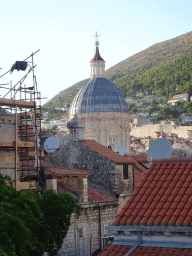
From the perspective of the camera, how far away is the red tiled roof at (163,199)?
13.1 metres

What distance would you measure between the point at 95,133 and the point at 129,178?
28.3m

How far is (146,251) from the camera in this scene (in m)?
13.2

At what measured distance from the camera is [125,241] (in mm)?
13906

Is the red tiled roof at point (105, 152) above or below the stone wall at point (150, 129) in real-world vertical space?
below

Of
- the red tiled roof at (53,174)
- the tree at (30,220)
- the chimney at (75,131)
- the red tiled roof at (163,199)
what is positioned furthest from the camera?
the chimney at (75,131)

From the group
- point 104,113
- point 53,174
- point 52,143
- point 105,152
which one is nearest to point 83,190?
point 53,174

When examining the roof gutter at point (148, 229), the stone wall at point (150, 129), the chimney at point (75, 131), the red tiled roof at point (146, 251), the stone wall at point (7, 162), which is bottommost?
the red tiled roof at point (146, 251)

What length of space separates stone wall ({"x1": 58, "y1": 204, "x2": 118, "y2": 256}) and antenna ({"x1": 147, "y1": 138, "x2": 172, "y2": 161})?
5062 mm

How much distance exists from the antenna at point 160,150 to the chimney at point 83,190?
4712mm

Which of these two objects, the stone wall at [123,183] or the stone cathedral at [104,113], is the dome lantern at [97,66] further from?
the stone wall at [123,183]

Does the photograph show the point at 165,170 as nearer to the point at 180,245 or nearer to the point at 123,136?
the point at 180,245

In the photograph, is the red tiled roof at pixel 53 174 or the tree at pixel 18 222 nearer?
the tree at pixel 18 222

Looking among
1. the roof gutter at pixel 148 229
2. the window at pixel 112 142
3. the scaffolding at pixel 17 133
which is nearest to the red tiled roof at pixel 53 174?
the scaffolding at pixel 17 133

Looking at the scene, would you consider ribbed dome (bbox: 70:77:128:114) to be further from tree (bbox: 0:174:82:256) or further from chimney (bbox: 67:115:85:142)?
tree (bbox: 0:174:82:256)
